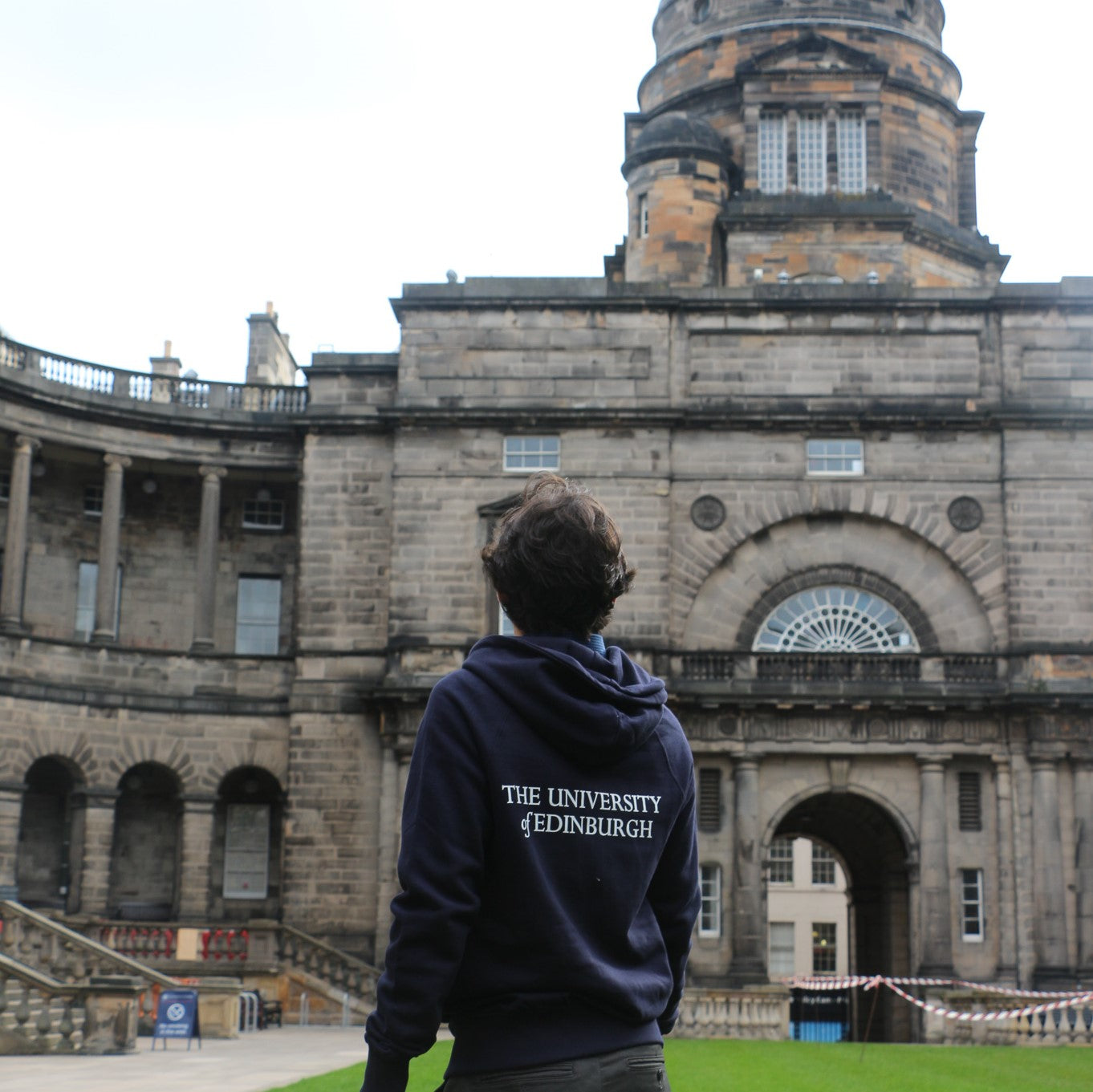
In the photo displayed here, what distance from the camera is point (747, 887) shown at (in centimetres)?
3559

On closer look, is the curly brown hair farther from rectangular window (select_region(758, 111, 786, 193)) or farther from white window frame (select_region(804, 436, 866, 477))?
rectangular window (select_region(758, 111, 786, 193))

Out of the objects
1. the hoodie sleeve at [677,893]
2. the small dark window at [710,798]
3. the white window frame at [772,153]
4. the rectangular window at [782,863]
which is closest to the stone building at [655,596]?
the small dark window at [710,798]

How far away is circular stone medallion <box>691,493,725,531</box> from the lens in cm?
3784

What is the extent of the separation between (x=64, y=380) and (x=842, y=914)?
3615 centimetres

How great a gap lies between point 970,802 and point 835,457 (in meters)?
7.94

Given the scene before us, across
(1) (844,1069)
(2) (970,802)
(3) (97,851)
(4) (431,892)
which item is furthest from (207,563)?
(4) (431,892)

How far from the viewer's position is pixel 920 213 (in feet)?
149

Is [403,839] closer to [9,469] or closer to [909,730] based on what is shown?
[909,730]

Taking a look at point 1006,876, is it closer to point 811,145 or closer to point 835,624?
point 835,624

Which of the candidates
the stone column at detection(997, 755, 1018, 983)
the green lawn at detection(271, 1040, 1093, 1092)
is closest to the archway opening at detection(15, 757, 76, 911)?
the green lawn at detection(271, 1040, 1093, 1092)

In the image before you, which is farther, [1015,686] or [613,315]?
[613,315]

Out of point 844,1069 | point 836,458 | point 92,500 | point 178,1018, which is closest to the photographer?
point 844,1069

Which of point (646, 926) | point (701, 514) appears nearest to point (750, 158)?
point (701, 514)

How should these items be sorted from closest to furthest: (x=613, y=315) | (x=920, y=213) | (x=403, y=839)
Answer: (x=403, y=839) < (x=613, y=315) < (x=920, y=213)
